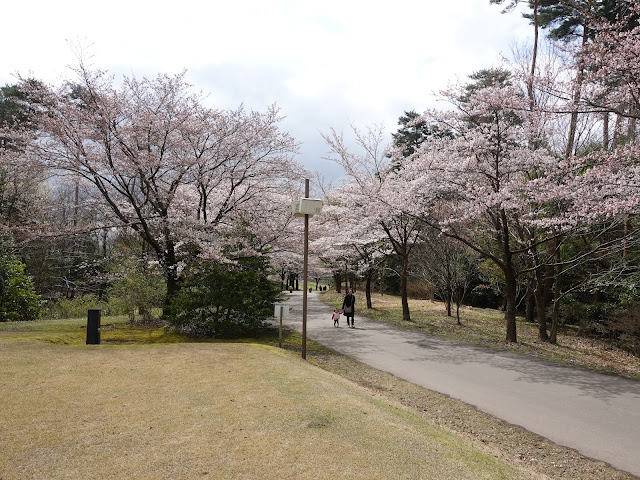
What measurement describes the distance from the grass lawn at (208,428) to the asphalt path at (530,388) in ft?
4.35

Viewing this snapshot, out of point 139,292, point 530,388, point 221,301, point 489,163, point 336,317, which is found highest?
point 489,163

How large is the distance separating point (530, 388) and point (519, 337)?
7977mm

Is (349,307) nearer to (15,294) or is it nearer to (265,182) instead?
(265,182)

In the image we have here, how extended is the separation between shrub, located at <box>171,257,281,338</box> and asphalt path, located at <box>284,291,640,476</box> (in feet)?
8.09

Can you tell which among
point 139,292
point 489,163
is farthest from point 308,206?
point 139,292

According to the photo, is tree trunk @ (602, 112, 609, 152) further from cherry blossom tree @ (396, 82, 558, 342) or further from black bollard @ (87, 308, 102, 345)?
black bollard @ (87, 308, 102, 345)

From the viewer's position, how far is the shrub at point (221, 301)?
11789 mm

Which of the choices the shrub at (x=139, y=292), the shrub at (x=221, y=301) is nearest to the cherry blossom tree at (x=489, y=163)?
the shrub at (x=221, y=301)

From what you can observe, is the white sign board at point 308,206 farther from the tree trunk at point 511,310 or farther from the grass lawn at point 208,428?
the tree trunk at point 511,310

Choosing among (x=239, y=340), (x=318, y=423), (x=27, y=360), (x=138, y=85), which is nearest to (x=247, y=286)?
(x=239, y=340)

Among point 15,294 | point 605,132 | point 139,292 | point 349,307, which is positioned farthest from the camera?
point 349,307

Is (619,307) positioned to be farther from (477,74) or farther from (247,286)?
(477,74)

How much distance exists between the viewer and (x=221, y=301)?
11.9m

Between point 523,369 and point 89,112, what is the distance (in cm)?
1302
